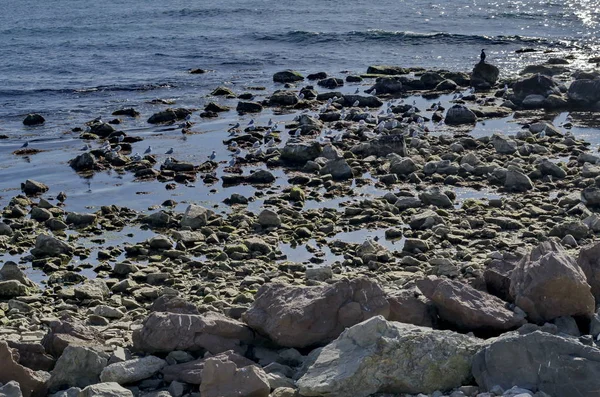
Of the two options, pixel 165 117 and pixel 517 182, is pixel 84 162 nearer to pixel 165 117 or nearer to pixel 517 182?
pixel 165 117

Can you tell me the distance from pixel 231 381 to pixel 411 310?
2.23 meters

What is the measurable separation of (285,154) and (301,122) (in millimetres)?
3708

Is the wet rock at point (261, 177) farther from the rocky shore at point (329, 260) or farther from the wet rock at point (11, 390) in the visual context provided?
the wet rock at point (11, 390)

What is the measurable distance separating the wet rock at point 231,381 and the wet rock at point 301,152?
36.2 feet

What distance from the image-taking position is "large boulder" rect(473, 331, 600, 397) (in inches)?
298

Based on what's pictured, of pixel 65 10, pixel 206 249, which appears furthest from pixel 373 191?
pixel 65 10

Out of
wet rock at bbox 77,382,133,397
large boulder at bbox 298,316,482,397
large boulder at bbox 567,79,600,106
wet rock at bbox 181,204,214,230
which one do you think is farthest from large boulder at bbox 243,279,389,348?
large boulder at bbox 567,79,600,106

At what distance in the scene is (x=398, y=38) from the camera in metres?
40.9

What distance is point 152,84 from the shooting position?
1211 inches

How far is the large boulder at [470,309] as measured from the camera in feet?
29.7

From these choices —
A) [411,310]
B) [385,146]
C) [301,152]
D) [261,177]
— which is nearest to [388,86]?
[385,146]

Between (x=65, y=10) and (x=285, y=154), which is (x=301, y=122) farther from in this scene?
(x=65, y=10)

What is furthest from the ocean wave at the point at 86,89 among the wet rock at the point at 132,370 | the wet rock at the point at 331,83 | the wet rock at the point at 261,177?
the wet rock at the point at 132,370

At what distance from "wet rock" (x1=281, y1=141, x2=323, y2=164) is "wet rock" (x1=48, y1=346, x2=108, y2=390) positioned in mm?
10510
